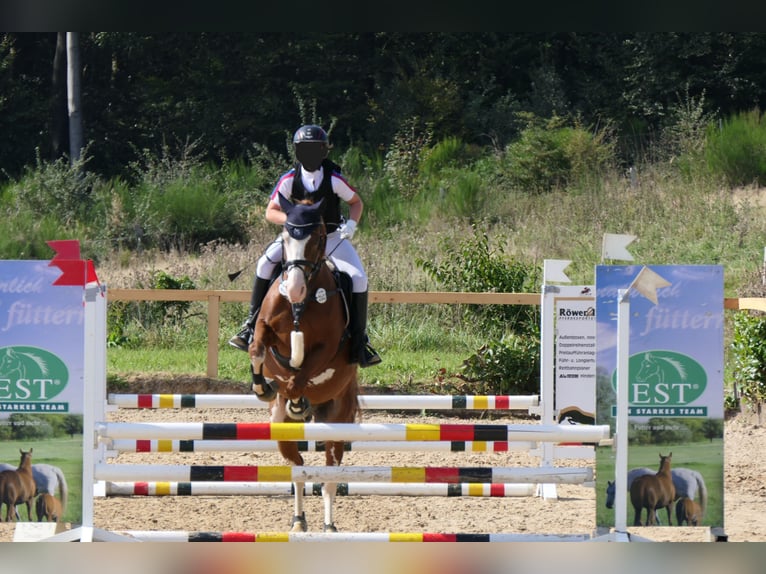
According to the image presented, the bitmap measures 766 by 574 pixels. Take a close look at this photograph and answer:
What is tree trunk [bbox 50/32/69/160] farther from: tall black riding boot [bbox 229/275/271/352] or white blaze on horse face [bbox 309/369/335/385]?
white blaze on horse face [bbox 309/369/335/385]

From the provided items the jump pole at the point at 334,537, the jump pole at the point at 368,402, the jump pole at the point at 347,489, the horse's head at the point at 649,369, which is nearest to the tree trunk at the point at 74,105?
the jump pole at the point at 368,402

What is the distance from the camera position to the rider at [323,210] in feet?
17.7

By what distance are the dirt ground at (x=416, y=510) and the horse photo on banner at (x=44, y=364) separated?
734 mm

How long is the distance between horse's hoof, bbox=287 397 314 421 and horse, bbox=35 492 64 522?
116 centimetres

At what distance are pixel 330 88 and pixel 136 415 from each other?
48.2 feet

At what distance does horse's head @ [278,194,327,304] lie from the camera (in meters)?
4.94

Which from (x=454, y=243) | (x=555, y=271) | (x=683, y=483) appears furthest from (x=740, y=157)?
(x=683, y=483)

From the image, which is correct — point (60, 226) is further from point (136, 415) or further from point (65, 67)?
point (136, 415)

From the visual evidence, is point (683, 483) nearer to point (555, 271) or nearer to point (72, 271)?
point (555, 271)

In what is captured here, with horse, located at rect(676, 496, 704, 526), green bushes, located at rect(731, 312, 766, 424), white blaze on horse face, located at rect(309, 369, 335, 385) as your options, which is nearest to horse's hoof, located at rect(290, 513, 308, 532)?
white blaze on horse face, located at rect(309, 369, 335, 385)

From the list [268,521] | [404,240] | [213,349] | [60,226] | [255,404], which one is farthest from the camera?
[60,226]

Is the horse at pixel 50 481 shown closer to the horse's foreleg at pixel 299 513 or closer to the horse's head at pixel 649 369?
the horse's foreleg at pixel 299 513

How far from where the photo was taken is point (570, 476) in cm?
479

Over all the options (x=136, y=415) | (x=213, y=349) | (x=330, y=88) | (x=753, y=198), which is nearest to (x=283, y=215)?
(x=136, y=415)
